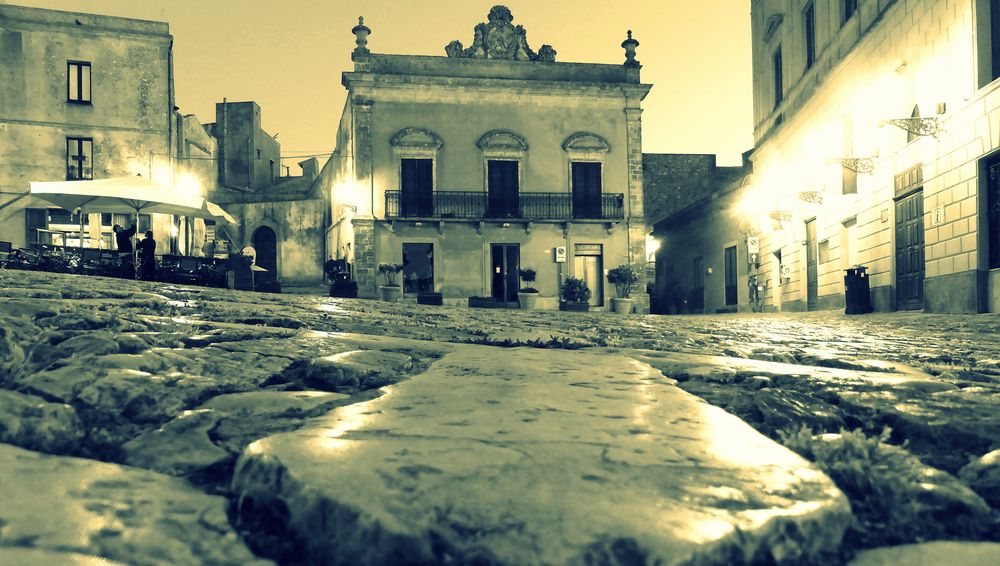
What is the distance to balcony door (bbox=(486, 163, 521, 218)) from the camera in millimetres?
25375

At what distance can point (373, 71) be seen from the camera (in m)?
24.8

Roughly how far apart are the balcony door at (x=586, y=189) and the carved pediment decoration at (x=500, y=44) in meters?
4.38

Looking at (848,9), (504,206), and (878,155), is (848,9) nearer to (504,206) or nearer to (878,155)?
(878,155)

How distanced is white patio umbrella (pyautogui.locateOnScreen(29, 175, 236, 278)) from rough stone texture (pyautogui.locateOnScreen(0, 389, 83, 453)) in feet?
47.5

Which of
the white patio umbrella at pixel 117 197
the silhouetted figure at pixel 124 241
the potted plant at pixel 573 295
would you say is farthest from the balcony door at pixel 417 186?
the silhouetted figure at pixel 124 241

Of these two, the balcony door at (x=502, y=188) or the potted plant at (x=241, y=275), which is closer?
the potted plant at (x=241, y=275)

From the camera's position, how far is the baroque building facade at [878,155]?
10.5 meters

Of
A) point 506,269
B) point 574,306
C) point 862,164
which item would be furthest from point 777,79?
point 506,269

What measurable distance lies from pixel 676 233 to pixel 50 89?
2363cm

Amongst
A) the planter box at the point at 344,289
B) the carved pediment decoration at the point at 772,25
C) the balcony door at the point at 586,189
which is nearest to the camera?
the carved pediment decoration at the point at 772,25

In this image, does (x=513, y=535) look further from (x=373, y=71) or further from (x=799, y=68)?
(x=373, y=71)

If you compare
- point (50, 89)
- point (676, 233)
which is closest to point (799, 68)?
point (676, 233)

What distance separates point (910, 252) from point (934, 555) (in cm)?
1361

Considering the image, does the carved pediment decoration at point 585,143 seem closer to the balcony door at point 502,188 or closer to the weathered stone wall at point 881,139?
the balcony door at point 502,188
